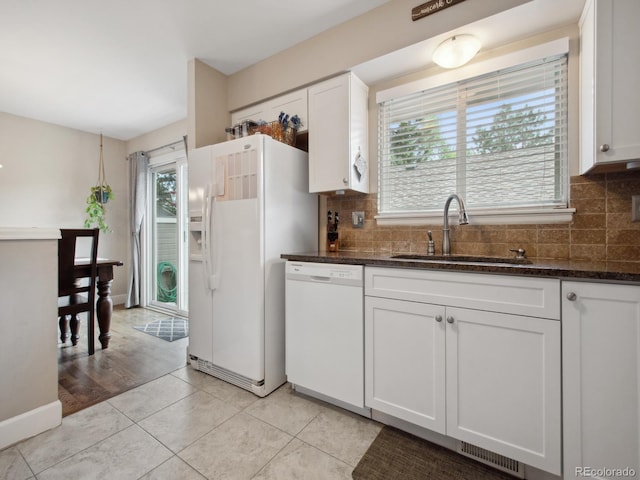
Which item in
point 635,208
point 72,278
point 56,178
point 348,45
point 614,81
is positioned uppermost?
point 348,45

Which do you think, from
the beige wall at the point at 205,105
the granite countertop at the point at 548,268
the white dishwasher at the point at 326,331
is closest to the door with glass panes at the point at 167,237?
the beige wall at the point at 205,105

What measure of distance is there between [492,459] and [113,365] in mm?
2834

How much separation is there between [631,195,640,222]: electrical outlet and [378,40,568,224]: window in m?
0.27

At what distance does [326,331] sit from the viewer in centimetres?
183

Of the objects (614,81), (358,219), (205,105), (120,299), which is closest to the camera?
(614,81)

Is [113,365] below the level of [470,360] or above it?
below

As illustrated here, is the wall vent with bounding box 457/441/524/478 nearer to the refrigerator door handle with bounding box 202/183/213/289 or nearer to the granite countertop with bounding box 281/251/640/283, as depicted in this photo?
the granite countertop with bounding box 281/251/640/283

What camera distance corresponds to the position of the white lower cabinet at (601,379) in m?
1.09

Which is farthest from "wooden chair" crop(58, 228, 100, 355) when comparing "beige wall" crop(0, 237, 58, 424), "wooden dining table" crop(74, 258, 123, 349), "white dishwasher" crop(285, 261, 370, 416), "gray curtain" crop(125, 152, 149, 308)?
"white dishwasher" crop(285, 261, 370, 416)

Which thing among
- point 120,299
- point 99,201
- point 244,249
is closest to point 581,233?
point 244,249

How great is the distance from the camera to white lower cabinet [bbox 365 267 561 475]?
1.23 metres

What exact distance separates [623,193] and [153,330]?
4.24 metres

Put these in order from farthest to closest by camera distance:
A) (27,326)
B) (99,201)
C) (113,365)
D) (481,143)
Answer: (99,201), (113,365), (481,143), (27,326)

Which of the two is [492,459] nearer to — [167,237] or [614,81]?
[614,81]
